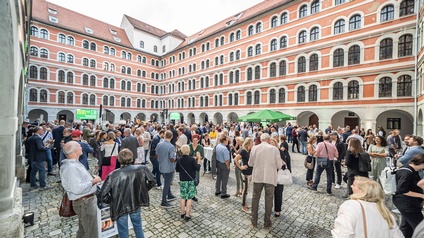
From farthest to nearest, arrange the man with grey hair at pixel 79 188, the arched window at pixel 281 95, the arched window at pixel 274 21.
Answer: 1. the arched window at pixel 274 21
2. the arched window at pixel 281 95
3. the man with grey hair at pixel 79 188

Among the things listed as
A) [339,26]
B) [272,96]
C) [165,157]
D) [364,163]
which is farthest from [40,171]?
[339,26]

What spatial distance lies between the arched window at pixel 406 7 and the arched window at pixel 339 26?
3.85 metres

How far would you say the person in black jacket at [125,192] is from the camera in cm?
291

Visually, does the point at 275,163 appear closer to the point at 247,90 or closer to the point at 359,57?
the point at 359,57

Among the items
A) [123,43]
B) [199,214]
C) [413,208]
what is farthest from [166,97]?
[413,208]

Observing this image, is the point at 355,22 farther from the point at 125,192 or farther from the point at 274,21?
the point at 125,192

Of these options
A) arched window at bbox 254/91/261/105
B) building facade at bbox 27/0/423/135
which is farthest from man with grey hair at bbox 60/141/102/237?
arched window at bbox 254/91/261/105

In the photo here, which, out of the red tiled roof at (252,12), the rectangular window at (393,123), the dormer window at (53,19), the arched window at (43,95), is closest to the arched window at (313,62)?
the red tiled roof at (252,12)

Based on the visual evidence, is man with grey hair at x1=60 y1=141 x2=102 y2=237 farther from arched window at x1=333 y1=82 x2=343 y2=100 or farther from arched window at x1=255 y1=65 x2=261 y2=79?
arched window at x1=255 y1=65 x2=261 y2=79

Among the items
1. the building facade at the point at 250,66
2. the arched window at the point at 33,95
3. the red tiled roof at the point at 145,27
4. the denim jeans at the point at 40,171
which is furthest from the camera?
the red tiled roof at the point at 145,27

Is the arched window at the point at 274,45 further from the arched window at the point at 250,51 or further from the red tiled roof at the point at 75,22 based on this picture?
the red tiled roof at the point at 75,22

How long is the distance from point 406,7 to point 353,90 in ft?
22.9

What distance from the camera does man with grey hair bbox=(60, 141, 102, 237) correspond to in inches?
109

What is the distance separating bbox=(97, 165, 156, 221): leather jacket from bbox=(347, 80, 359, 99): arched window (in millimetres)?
20246
